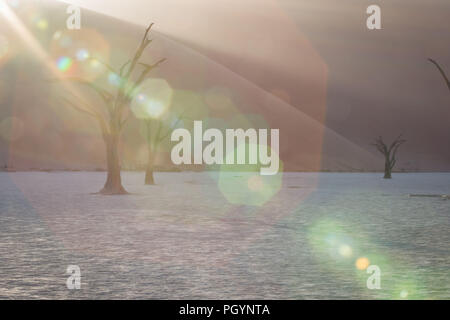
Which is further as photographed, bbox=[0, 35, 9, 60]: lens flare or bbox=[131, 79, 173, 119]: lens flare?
bbox=[131, 79, 173, 119]: lens flare

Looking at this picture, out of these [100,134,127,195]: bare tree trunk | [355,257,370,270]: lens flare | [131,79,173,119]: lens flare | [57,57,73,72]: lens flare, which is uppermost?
[57,57,73,72]: lens flare

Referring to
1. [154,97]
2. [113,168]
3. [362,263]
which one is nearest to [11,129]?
[154,97]

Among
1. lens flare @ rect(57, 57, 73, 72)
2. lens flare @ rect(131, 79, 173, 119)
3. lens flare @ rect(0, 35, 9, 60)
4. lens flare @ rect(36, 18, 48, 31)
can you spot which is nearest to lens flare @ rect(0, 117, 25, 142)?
lens flare @ rect(57, 57, 73, 72)

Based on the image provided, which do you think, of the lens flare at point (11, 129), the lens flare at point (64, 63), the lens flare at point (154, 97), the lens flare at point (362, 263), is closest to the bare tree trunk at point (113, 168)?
the lens flare at point (362, 263)

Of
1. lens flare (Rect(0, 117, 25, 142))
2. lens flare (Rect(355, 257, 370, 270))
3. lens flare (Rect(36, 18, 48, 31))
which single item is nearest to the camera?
lens flare (Rect(355, 257, 370, 270))

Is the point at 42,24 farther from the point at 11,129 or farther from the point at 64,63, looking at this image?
the point at 11,129

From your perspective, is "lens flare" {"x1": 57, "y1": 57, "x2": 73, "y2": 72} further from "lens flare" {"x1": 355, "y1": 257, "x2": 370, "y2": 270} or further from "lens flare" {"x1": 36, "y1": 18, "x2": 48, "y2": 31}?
"lens flare" {"x1": 355, "y1": 257, "x2": 370, "y2": 270}

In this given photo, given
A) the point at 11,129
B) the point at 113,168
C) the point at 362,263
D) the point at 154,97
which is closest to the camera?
the point at 362,263

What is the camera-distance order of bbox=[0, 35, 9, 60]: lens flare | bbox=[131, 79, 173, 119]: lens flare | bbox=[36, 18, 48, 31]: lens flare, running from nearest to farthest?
1. bbox=[0, 35, 9, 60]: lens flare
2. bbox=[131, 79, 173, 119]: lens flare
3. bbox=[36, 18, 48, 31]: lens flare

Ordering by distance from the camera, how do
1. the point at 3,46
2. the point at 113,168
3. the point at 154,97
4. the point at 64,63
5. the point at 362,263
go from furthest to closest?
the point at 154,97 → the point at 64,63 → the point at 3,46 → the point at 113,168 → the point at 362,263

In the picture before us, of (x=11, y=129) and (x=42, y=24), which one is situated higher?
(x=42, y=24)

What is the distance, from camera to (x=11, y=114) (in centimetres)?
12550
